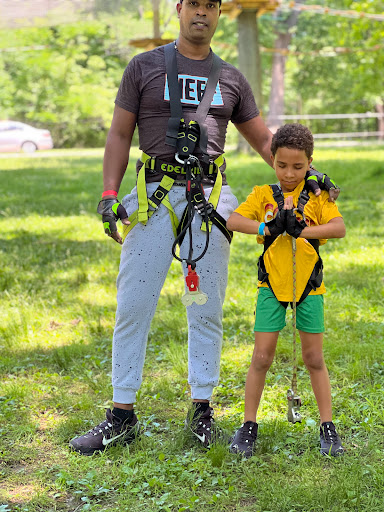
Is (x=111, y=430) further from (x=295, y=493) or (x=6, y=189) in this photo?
(x=6, y=189)

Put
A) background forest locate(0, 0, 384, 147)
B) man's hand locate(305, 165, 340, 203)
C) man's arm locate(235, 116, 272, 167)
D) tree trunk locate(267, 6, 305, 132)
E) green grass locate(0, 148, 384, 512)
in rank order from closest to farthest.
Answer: green grass locate(0, 148, 384, 512), man's hand locate(305, 165, 340, 203), man's arm locate(235, 116, 272, 167), tree trunk locate(267, 6, 305, 132), background forest locate(0, 0, 384, 147)

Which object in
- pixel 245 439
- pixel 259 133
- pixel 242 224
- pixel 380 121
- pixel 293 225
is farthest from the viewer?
pixel 380 121

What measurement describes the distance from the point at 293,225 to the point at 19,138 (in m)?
34.3

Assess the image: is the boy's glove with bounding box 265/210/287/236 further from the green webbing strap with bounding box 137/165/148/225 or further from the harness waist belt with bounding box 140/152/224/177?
the green webbing strap with bounding box 137/165/148/225

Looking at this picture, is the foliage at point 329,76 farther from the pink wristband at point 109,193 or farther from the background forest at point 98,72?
the pink wristband at point 109,193

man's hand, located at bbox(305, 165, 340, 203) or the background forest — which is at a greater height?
man's hand, located at bbox(305, 165, 340, 203)

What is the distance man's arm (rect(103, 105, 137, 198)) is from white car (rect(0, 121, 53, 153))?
33.5m

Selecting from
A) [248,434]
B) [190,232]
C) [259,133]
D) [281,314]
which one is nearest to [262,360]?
[281,314]

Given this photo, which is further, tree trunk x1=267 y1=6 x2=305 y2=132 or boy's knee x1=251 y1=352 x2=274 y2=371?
tree trunk x1=267 y1=6 x2=305 y2=132

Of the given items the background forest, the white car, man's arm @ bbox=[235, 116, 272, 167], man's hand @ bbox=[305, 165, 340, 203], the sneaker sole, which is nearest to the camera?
man's hand @ bbox=[305, 165, 340, 203]

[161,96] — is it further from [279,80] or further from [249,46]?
[279,80]

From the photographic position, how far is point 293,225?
3359 millimetres

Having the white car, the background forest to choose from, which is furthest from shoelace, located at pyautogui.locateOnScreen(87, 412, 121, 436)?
the white car

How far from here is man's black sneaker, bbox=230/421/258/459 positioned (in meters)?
3.62
